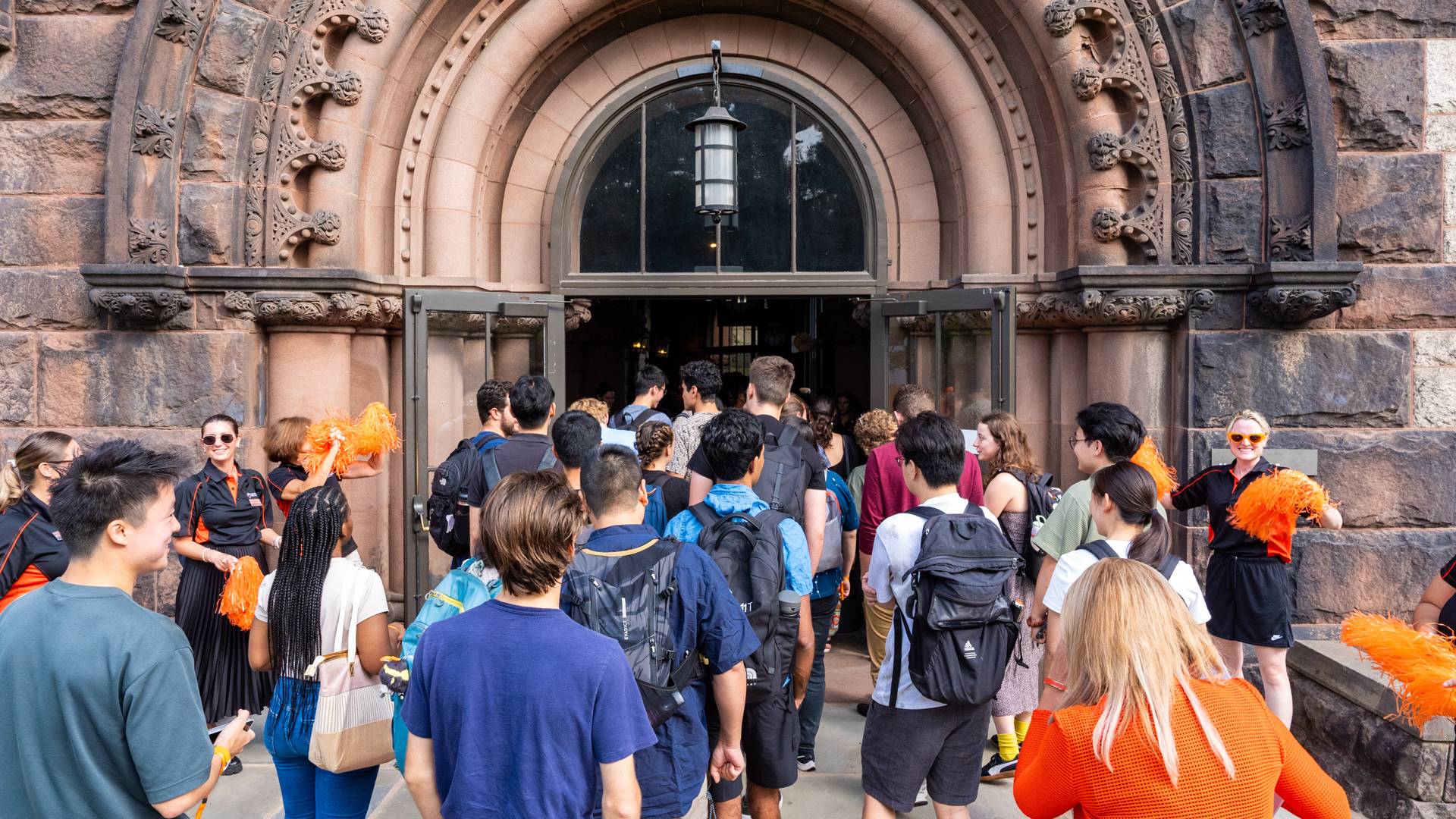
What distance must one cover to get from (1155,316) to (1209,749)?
4.45 meters

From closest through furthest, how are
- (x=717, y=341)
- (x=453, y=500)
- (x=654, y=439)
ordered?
(x=654, y=439)
(x=453, y=500)
(x=717, y=341)

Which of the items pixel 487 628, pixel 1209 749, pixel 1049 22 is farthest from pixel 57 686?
pixel 1049 22

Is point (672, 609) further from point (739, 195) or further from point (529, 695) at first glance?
point (739, 195)

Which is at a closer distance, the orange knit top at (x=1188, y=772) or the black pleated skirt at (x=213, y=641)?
the orange knit top at (x=1188, y=772)

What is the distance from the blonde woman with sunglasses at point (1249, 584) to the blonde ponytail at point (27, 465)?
16.8ft

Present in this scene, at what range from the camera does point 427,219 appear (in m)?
6.62

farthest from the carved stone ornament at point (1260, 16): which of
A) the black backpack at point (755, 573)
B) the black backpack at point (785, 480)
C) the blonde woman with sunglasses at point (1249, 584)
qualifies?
the black backpack at point (755, 573)

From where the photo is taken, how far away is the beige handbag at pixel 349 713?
2885 mm

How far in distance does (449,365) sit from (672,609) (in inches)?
170

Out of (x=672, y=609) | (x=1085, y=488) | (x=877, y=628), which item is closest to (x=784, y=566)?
(x=672, y=609)

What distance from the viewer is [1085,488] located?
3.96 meters

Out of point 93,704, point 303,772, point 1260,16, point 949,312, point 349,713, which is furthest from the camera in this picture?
point 949,312

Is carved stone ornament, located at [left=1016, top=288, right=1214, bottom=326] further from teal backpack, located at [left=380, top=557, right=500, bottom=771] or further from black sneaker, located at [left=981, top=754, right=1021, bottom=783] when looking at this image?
teal backpack, located at [left=380, top=557, right=500, bottom=771]

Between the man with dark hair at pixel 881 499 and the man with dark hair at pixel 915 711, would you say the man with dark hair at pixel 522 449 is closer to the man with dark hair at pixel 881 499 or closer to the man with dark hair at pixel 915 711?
the man with dark hair at pixel 881 499
